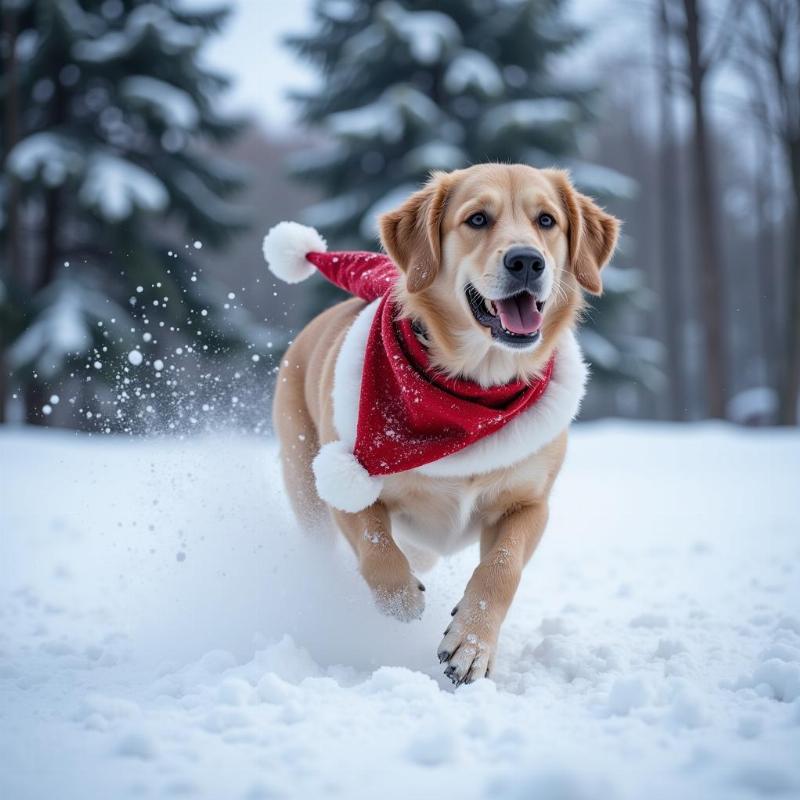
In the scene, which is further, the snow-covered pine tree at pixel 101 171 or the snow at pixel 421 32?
the snow at pixel 421 32

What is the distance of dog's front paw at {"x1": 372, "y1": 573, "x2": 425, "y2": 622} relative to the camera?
3041mm

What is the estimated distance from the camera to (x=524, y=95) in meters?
14.9

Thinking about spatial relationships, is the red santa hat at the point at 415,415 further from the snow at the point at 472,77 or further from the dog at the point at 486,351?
the snow at the point at 472,77

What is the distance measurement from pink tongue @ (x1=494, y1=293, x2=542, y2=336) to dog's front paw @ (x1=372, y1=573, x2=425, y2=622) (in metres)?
1.07

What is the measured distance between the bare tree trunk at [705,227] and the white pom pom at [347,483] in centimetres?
1154

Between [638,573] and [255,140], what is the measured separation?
93.7ft

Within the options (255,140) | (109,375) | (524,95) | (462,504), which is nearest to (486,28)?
(524,95)

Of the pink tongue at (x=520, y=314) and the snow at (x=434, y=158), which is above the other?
the snow at (x=434, y=158)

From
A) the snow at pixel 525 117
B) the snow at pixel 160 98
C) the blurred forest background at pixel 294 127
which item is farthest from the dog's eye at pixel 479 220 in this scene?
the snow at pixel 160 98

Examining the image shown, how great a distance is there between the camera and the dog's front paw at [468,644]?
2742 mm

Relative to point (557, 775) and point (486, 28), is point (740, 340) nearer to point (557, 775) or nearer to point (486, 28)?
point (486, 28)

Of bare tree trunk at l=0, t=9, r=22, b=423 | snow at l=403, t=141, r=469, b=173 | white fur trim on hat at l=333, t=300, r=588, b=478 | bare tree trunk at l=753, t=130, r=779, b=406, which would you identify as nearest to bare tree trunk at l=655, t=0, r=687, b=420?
bare tree trunk at l=753, t=130, r=779, b=406

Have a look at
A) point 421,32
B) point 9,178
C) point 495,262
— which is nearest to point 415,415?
point 495,262

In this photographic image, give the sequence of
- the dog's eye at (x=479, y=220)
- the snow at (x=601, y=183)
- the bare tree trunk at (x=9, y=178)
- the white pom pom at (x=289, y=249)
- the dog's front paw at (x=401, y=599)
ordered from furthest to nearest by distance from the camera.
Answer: the snow at (x=601, y=183) < the bare tree trunk at (x=9, y=178) < the white pom pom at (x=289, y=249) < the dog's eye at (x=479, y=220) < the dog's front paw at (x=401, y=599)
